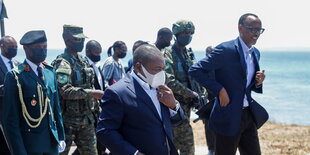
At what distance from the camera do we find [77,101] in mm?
5648

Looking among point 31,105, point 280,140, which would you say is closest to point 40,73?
point 31,105

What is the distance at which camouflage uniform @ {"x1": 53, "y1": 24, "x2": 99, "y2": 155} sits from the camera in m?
5.41

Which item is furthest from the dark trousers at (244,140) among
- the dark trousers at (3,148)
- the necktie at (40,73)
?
the dark trousers at (3,148)

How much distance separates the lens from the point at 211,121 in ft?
16.9

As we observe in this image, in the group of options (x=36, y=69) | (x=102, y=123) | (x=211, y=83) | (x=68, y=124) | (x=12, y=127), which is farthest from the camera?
(x=68, y=124)

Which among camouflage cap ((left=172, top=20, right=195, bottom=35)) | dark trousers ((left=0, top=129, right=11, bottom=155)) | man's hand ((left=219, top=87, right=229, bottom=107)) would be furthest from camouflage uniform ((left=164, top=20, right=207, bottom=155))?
dark trousers ((left=0, top=129, right=11, bottom=155))

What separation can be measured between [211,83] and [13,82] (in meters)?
2.08

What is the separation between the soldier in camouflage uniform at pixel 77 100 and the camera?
5594 mm

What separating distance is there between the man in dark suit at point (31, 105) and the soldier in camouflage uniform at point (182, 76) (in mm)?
1921

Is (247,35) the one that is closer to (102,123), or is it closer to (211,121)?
(211,121)

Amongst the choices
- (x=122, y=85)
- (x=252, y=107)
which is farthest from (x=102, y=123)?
(x=252, y=107)

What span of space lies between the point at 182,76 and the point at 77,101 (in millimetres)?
1530

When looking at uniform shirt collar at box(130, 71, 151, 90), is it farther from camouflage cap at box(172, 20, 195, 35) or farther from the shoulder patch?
camouflage cap at box(172, 20, 195, 35)

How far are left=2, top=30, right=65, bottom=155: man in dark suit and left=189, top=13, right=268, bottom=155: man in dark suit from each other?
170 centimetres
